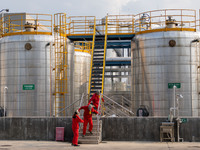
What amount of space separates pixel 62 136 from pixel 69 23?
563 inches

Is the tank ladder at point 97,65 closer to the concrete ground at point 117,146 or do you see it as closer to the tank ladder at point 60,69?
the tank ladder at point 60,69

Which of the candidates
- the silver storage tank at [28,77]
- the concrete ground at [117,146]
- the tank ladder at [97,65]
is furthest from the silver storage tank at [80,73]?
the concrete ground at [117,146]

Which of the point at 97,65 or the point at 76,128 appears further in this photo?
the point at 97,65

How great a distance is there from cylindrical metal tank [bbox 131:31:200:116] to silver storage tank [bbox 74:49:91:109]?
30.2 feet

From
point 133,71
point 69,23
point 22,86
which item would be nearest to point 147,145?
point 133,71

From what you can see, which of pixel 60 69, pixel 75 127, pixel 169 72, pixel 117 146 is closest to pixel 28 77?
pixel 60 69

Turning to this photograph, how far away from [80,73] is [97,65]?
6290mm

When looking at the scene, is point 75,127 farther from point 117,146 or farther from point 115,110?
point 115,110

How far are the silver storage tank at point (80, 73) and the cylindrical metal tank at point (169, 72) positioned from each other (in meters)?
9.21

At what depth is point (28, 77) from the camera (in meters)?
30.7

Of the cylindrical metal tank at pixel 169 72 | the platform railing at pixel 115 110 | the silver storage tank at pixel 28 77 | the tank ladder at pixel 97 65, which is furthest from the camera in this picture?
the tank ladder at pixel 97 65

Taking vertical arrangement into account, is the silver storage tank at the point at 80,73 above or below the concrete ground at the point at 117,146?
above

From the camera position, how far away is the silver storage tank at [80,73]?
122 ft

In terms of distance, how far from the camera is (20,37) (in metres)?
31.4
